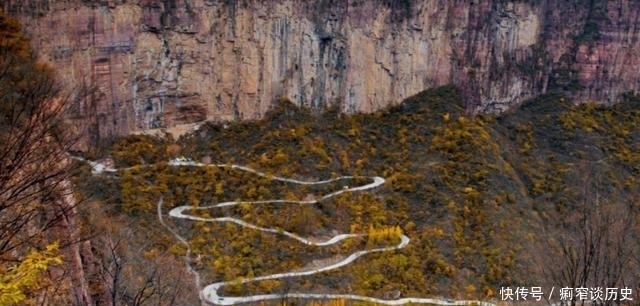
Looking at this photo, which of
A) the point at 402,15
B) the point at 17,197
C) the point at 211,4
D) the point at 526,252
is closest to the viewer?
the point at 17,197

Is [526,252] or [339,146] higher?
[339,146]

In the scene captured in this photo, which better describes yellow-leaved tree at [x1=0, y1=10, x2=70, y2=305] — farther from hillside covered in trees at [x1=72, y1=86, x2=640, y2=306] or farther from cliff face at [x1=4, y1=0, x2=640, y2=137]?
cliff face at [x1=4, y1=0, x2=640, y2=137]

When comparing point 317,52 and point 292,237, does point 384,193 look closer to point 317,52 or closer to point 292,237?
point 292,237

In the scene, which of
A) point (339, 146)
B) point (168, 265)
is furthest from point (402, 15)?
point (168, 265)

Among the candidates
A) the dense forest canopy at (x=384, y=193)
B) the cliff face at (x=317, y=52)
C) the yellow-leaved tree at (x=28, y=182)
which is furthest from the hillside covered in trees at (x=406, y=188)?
the yellow-leaved tree at (x=28, y=182)


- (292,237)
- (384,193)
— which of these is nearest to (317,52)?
(384,193)

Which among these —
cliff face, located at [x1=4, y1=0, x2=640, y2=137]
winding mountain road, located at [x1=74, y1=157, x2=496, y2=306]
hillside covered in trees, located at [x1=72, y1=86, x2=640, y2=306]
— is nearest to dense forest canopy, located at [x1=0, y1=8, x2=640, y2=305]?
hillside covered in trees, located at [x1=72, y1=86, x2=640, y2=306]

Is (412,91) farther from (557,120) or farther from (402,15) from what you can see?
(557,120)
